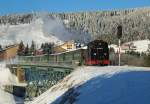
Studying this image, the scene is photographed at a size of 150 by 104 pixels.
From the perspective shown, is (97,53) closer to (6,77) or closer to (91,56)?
(91,56)

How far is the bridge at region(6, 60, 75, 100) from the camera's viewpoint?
58094mm

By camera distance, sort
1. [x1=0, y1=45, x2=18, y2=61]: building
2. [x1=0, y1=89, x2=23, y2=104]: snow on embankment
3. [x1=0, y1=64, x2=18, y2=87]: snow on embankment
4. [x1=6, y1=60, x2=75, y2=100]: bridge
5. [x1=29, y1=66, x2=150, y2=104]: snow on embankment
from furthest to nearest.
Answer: [x1=0, y1=45, x2=18, y2=61]: building
[x1=0, y1=64, x2=18, y2=87]: snow on embankment
[x1=0, y1=89, x2=23, y2=104]: snow on embankment
[x1=6, y1=60, x2=75, y2=100]: bridge
[x1=29, y1=66, x2=150, y2=104]: snow on embankment

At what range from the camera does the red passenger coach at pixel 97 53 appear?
54844 millimetres

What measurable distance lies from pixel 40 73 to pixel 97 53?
20877 mm

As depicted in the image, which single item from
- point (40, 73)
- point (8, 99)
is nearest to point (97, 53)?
point (40, 73)

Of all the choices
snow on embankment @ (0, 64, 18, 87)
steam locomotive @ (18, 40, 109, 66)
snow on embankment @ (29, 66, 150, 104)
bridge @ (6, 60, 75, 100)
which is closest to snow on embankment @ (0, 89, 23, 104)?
bridge @ (6, 60, 75, 100)

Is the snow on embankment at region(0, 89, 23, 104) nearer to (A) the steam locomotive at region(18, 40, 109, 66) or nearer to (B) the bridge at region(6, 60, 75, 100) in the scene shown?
(B) the bridge at region(6, 60, 75, 100)

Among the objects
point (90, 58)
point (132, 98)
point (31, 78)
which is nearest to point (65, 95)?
point (132, 98)

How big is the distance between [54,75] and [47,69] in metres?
6.41

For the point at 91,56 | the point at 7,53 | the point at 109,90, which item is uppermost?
the point at 7,53

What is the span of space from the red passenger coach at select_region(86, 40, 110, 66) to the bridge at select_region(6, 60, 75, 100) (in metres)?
2.39

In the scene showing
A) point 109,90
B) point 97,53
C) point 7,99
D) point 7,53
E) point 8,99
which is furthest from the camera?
point 7,53

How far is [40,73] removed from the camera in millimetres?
76312

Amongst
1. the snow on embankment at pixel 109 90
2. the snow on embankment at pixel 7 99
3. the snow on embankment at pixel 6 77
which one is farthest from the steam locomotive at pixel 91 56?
the snow on embankment at pixel 6 77
